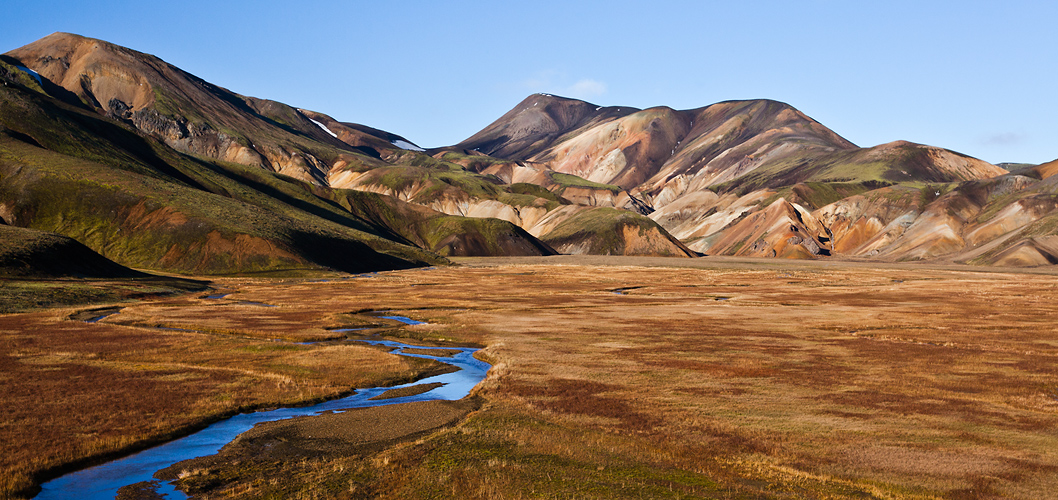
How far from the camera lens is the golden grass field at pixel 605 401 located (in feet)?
67.1

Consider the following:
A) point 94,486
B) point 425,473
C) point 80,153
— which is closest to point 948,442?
point 425,473

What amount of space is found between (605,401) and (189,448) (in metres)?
16.9

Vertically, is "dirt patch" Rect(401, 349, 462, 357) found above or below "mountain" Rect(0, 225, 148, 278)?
below

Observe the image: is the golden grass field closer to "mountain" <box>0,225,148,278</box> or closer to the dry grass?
the dry grass

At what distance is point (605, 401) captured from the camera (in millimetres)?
31000

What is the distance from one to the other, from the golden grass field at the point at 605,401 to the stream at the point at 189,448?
87cm

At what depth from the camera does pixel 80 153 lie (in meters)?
185

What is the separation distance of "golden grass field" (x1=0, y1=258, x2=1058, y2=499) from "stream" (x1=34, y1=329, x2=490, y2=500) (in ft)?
2.84

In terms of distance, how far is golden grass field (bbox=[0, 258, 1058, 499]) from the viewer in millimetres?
20453

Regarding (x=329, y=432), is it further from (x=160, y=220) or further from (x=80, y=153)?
(x=80, y=153)

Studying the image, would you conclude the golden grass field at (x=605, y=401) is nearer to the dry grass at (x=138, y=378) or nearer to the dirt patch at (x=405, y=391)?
the dry grass at (x=138, y=378)

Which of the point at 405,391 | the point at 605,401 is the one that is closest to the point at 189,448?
the point at 405,391

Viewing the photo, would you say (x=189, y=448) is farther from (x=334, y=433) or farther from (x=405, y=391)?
(x=405, y=391)

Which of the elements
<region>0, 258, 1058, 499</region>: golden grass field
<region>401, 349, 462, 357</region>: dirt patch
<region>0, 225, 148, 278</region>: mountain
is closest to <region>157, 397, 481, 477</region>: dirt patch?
<region>0, 258, 1058, 499</region>: golden grass field
